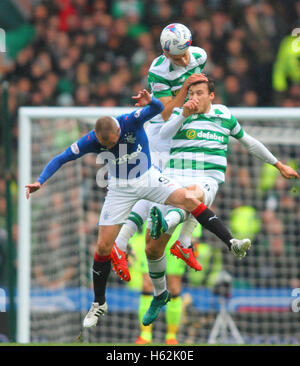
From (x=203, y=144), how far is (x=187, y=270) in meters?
2.79

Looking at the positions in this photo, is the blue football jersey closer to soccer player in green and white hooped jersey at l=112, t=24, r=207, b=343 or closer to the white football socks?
soccer player in green and white hooped jersey at l=112, t=24, r=207, b=343

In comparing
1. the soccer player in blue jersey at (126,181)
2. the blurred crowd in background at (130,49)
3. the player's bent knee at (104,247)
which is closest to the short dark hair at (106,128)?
the soccer player in blue jersey at (126,181)

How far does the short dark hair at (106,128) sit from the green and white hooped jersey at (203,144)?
3.24ft

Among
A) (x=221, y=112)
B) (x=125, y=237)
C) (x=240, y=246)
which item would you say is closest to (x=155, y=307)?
(x=125, y=237)

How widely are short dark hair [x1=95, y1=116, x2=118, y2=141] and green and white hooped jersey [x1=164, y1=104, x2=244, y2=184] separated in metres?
0.99

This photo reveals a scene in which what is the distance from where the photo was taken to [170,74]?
6.91 metres

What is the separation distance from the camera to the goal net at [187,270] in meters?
9.39

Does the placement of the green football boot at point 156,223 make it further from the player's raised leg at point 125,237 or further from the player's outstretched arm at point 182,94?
the player's outstretched arm at point 182,94

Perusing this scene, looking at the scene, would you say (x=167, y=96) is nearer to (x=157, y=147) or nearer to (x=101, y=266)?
(x=157, y=147)

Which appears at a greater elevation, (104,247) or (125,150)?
(125,150)

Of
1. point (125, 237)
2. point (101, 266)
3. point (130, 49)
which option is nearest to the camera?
point (101, 266)

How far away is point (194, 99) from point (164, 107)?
0.34 metres
